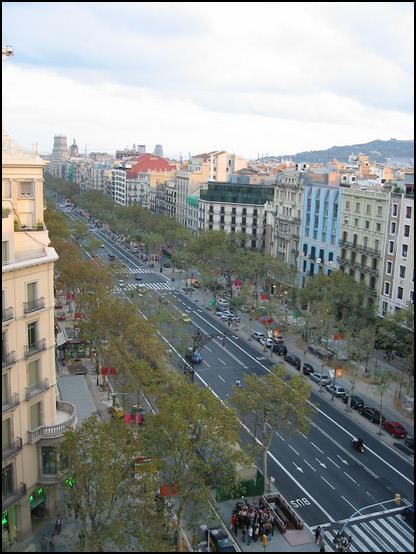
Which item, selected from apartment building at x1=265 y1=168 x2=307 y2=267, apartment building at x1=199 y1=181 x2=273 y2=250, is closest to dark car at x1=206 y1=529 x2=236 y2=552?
apartment building at x1=265 y1=168 x2=307 y2=267

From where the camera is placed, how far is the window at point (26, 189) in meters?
31.9

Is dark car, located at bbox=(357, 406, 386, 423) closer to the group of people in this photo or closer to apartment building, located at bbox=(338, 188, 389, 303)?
the group of people

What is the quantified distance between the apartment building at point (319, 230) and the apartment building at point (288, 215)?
7.14ft

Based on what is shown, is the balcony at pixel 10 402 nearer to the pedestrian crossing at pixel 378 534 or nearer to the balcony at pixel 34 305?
the balcony at pixel 34 305

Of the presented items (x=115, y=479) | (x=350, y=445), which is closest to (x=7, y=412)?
(x=115, y=479)

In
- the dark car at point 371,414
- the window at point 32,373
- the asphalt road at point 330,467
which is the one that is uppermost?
the window at point 32,373

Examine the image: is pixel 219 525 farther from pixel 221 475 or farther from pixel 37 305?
pixel 37 305

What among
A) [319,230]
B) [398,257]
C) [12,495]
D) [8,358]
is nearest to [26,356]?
[8,358]

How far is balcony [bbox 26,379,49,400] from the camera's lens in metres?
30.8

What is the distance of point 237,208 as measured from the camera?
115000 millimetres

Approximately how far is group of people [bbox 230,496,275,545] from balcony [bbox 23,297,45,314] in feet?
53.4

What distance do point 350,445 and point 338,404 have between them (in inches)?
318

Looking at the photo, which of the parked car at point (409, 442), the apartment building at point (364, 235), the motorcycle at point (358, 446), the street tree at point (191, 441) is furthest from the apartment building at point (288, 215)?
the street tree at point (191, 441)

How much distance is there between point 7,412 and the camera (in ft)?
96.2
